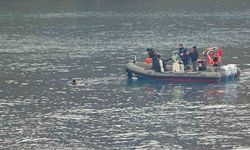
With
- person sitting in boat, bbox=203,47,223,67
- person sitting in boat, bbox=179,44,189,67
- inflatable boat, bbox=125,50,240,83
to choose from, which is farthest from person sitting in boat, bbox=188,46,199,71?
person sitting in boat, bbox=203,47,223,67

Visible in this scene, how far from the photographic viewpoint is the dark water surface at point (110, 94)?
176ft

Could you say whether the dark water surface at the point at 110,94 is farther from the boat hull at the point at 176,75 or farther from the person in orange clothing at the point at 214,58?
the person in orange clothing at the point at 214,58

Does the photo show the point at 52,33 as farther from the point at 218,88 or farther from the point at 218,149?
the point at 218,149

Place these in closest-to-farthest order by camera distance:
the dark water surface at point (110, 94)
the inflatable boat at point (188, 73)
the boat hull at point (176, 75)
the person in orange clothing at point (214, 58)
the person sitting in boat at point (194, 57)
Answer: the dark water surface at point (110, 94) < the boat hull at point (176, 75) < the inflatable boat at point (188, 73) < the person sitting in boat at point (194, 57) < the person in orange clothing at point (214, 58)

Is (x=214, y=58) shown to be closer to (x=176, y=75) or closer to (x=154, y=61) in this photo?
(x=176, y=75)

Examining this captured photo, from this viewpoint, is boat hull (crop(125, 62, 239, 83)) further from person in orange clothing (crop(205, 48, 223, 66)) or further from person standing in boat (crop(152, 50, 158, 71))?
person in orange clothing (crop(205, 48, 223, 66))

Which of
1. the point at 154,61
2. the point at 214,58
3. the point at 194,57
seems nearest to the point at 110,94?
the point at 154,61

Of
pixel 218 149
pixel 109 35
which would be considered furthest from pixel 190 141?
pixel 109 35

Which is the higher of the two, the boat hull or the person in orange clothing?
the person in orange clothing

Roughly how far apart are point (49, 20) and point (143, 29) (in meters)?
24.3

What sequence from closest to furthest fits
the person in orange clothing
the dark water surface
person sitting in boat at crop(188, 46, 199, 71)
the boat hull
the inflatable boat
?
the dark water surface → the boat hull → the inflatable boat → person sitting in boat at crop(188, 46, 199, 71) → the person in orange clothing

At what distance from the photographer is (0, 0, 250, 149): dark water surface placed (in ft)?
176

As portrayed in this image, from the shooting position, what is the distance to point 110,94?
68.4 meters

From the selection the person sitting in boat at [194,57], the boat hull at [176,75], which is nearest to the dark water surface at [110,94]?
the boat hull at [176,75]
